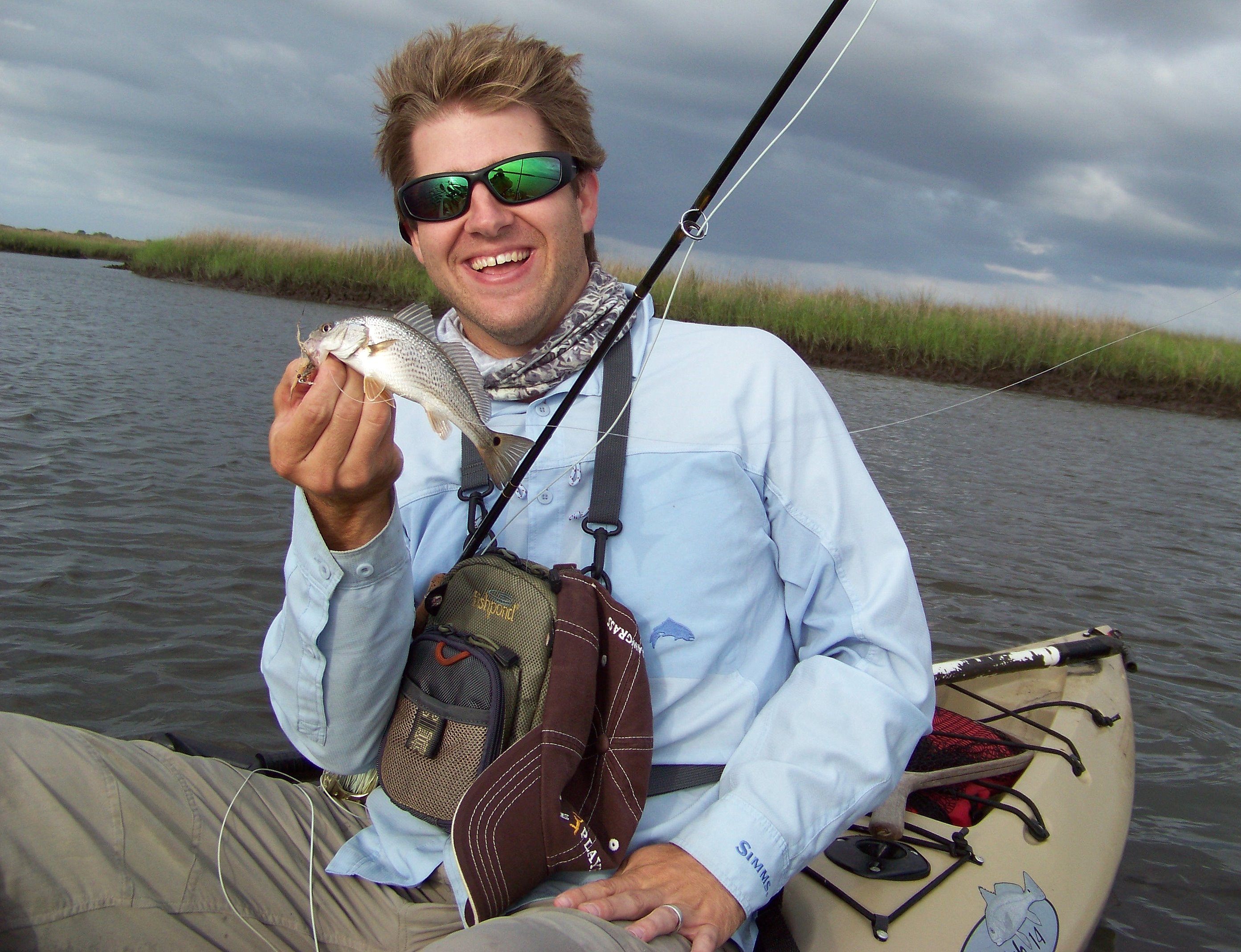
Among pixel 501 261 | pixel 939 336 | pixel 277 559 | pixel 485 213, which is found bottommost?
pixel 277 559

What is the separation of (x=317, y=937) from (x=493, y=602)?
88 centimetres

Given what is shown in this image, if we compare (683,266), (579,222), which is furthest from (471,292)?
(683,266)

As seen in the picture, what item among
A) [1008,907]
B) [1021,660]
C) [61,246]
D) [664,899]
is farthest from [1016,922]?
[61,246]

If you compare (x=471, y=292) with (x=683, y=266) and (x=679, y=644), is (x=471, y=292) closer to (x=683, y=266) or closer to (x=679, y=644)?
(x=683, y=266)

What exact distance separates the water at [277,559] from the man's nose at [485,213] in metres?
0.62

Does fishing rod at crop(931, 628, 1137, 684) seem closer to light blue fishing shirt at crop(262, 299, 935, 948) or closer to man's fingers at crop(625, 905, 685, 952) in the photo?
light blue fishing shirt at crop(262, 299, 935, 948)

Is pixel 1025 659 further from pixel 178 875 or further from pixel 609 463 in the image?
pixel 178 875

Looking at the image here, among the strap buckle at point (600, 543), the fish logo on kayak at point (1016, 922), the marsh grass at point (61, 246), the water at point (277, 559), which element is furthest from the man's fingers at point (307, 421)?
the marsh grass at point (61, 246)

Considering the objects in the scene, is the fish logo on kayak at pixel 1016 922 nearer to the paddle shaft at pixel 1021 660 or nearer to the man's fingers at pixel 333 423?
the paddle shaft at pixel 1021 660

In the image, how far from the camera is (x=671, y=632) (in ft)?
7.01

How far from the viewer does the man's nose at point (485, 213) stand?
2.41 metres

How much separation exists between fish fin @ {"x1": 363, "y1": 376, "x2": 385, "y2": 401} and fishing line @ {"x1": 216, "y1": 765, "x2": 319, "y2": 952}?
41.8 inches

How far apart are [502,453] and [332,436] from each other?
0.54m

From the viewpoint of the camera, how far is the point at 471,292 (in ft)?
8.24
